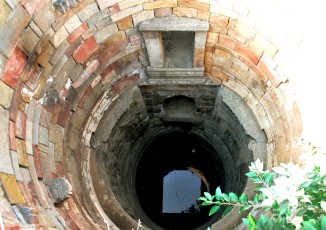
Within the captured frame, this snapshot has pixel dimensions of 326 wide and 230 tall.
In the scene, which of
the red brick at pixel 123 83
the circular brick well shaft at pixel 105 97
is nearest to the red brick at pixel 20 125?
the circular brick well shaft at pixel 105 97

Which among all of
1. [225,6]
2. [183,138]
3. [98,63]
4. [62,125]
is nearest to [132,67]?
[98,63]

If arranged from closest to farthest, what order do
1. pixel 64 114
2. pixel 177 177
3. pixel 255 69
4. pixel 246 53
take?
pixel 64 114 < pixel 246 53 < pixel 255 69 < pixel 177 177

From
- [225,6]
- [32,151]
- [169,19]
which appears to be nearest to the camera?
[32,151]

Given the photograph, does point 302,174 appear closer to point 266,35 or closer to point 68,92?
point 266,35

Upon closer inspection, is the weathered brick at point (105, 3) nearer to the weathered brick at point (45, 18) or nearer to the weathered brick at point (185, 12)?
the weathered brick at point (45, 18)

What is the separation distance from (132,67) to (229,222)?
2916 mm

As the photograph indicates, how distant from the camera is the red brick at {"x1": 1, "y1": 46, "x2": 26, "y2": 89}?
137 inches

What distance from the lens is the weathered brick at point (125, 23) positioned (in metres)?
4.61

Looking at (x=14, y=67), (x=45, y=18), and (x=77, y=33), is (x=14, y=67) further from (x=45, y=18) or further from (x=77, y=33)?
(x=77, y=33)

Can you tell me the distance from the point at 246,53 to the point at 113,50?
78.6 inches

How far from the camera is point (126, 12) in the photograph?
4.50m

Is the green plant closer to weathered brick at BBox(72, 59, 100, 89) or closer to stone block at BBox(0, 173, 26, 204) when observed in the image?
stone block at BBox(0, 173, 26, 204)

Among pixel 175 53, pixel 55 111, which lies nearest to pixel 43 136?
pixel 55 111

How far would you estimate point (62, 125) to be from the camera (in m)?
4.76
